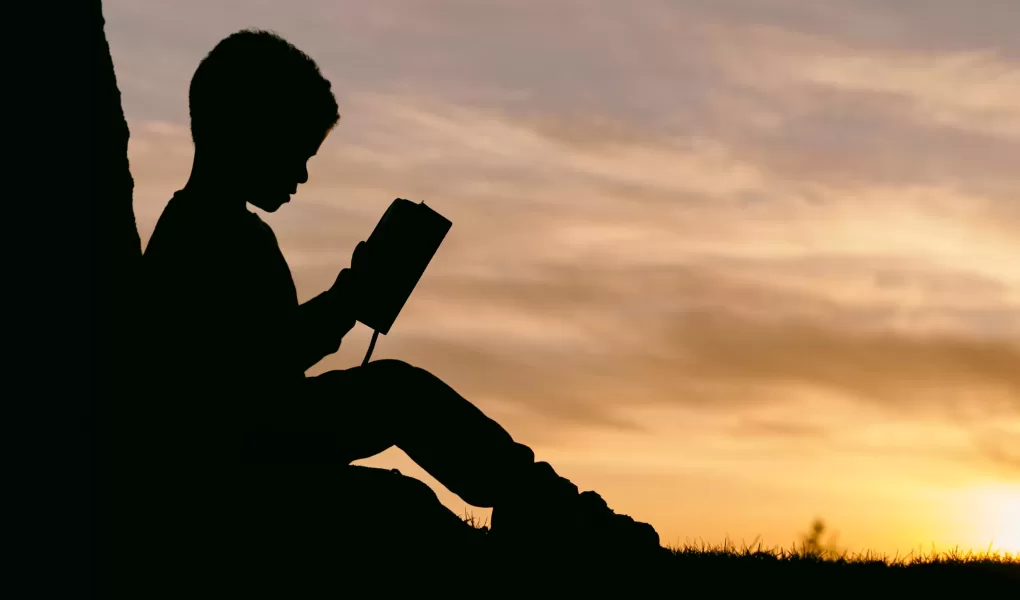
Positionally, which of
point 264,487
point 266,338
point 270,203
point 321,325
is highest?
point 270,203

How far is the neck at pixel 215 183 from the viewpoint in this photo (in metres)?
4.56

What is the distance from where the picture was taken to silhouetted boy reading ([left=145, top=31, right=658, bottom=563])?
4.30 meters

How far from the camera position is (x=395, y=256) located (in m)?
4.62

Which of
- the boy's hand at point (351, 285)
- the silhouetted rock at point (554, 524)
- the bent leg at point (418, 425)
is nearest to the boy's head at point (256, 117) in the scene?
the boy's hand at point (351, 285)

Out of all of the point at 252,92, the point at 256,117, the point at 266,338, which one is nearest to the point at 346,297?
the point at 266,338

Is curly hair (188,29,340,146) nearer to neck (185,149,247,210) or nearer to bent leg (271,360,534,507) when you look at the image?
neck (185,149,247,210)

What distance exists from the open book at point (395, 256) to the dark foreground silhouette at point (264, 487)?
159mm

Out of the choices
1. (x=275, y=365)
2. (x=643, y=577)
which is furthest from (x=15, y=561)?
(x=643, y=577)

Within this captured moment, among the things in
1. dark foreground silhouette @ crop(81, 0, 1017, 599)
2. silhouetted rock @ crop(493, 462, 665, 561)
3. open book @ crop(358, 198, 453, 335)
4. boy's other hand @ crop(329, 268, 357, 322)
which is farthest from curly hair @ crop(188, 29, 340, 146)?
silhouetted rock @ crop(493, 462, 665, 561)

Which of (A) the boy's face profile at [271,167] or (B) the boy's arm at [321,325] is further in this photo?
(A) the boy's face profile at [271,167]

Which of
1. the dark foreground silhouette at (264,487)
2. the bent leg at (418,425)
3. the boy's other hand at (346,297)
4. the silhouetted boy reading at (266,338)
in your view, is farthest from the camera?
the boy's other hand at (346,297)

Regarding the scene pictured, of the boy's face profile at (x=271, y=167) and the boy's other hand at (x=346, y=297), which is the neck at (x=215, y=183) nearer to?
the boy's face profile at (x=271, y=167)

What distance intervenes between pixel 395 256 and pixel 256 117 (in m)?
0.83

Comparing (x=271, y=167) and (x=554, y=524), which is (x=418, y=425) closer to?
(x=554, y=524)
